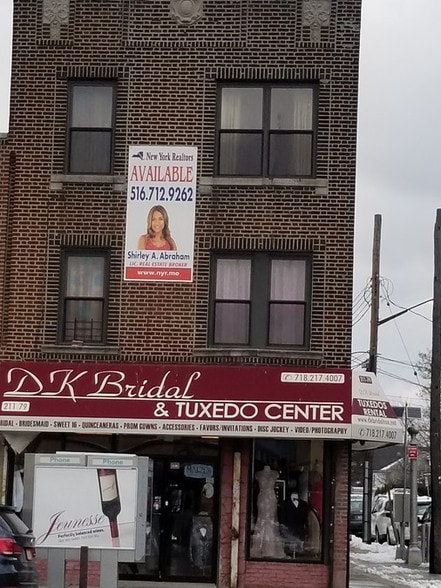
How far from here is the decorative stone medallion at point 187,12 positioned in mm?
22844

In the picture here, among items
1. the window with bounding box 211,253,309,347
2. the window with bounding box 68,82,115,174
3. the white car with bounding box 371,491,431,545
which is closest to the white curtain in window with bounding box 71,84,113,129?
the window with bounding box 68,82,115,174

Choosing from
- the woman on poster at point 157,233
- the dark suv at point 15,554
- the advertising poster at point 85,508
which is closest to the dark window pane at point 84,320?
the woman on poster at point 157,233

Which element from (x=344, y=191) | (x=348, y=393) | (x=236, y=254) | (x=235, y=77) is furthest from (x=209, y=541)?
(x=235, y=77)

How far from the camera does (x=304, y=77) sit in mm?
22516

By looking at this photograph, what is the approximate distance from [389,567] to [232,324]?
1062 cm

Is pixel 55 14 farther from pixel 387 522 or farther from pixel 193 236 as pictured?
pixel 387 522

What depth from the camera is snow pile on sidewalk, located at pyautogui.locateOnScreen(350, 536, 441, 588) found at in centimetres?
2577

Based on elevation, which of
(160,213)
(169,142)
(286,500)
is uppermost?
(169,142)

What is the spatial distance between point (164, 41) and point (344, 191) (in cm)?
430

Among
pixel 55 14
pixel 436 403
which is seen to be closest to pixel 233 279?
pixel 55 14

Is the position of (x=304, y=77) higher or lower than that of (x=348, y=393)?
higher

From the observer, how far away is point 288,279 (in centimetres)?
2231

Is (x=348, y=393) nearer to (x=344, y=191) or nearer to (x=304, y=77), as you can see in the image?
(x=344, y=191)

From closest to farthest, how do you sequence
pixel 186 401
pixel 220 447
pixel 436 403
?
pixel 186 401
pixel 220 447
pixel 436 403
